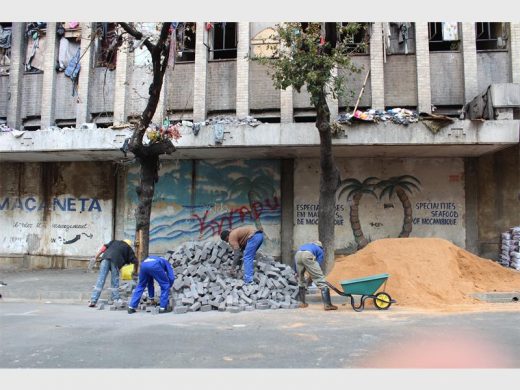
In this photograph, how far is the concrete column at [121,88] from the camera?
1469cm

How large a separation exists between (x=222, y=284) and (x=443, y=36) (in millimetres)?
10980

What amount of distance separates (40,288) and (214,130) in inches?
241

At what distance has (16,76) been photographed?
15.5 m

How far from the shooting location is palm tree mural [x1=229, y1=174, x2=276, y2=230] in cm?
1413

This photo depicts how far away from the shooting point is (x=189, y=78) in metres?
14.6

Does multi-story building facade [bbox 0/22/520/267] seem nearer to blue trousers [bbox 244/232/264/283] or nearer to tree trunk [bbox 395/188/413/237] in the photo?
tree trunk [bbox 395/188/413/237]

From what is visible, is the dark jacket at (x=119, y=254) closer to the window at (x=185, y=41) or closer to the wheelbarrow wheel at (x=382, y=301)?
the wheelbarrow wheel at (x=382, y=301)

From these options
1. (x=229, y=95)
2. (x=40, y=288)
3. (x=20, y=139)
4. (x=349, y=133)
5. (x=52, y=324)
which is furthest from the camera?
(x=229, y=95)

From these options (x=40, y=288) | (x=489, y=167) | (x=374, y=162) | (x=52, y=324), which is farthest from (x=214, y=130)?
(x=489, y=167)

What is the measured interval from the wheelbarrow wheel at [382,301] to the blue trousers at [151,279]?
13.2 feet

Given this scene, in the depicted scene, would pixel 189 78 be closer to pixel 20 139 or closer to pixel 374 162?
pixel 20 139

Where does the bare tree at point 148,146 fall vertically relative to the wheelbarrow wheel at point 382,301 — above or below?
above

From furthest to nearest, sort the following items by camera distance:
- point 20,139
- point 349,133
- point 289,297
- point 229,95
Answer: point 229,95
point 20,139
point 349,133
point 289,297

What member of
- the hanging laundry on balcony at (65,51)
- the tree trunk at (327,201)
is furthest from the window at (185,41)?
the tree trunk at (327,201)
